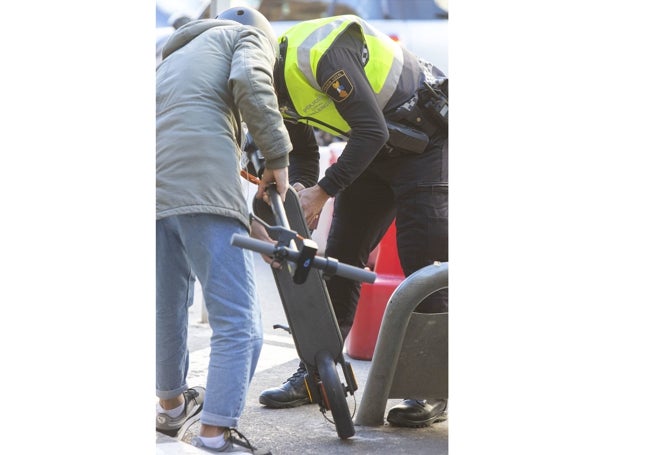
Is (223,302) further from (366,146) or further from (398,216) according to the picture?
(398,216)

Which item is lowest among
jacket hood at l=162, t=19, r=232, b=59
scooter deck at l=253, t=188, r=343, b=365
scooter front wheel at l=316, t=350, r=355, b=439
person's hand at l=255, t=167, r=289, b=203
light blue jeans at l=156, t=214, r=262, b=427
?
scooter front wheel at l=316, t=350, r=355, b=439

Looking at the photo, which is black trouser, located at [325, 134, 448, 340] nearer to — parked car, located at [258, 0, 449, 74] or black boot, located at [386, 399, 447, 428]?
black boot, located at [386, 399, 447, 428]

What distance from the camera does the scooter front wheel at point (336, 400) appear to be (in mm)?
2566

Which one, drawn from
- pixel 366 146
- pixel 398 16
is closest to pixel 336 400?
pixel 366 146

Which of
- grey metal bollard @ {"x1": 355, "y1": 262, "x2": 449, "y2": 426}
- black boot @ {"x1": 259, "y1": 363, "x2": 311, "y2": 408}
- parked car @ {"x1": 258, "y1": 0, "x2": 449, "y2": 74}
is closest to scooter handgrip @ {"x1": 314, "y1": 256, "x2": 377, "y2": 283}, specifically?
grey metal bollard @ {"x1": 355, "y1": 262, "x2": 449, "y2": 426}

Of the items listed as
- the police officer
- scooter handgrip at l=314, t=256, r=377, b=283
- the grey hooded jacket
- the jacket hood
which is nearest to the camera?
scooter handgrip at l=314, t=256, r=377, b=283

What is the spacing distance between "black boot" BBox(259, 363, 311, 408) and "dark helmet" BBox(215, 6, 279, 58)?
106cm

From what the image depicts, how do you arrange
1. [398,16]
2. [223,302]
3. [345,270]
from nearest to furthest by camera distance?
[345,270] < [223,302] < [398,16]

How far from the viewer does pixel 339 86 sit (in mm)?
2586

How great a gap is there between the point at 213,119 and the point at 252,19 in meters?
0.36

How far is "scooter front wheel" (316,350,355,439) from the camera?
2566 millimetres
